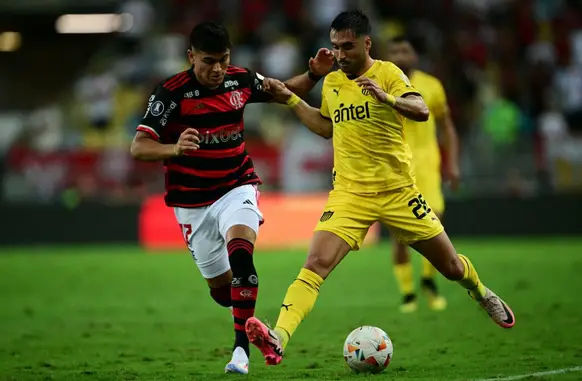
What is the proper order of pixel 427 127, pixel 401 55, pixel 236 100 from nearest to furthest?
pixel 236 100 → pixel 401 55 → pixel 427 127

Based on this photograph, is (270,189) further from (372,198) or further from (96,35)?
(372,198)

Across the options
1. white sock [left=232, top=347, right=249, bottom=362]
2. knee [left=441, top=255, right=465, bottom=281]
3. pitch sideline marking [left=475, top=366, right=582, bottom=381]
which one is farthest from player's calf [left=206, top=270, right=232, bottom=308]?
pitch sideline marking [left=475, top=366, right=582, bottom=381]

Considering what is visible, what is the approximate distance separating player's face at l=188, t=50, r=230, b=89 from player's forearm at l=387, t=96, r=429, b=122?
137 cm

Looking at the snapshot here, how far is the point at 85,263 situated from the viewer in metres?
18.9

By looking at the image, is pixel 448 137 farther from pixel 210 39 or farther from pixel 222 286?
pixel 210 39

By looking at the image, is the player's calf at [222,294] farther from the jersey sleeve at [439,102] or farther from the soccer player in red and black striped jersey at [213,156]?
the jersey sleeve at [439,102]

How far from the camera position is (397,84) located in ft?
26.1

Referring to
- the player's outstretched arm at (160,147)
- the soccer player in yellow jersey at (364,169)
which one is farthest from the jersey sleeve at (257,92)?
the player's outstretched arm at (160,147)

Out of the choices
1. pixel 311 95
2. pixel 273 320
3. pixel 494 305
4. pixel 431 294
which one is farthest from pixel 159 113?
pixel 311 95

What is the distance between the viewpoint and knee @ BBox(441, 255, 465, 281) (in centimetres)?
829

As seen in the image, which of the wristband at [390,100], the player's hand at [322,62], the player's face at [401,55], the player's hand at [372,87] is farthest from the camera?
the player's face at [401,55]

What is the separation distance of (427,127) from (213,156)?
420cm

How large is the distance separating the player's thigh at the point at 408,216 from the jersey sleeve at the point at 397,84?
769mm

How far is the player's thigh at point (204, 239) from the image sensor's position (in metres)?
8.42
